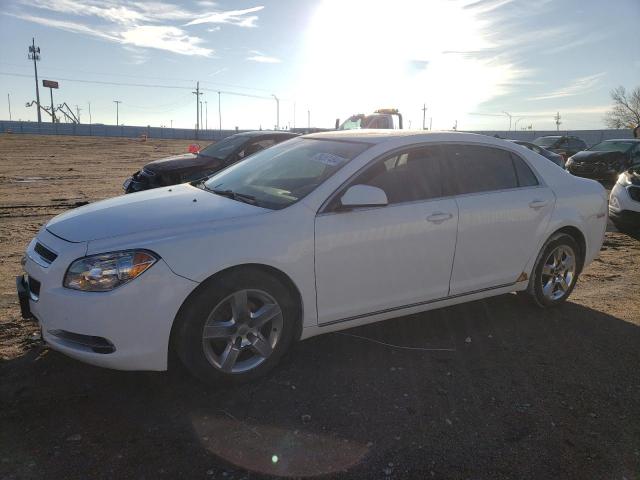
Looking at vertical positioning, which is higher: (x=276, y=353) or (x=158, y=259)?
(x=158, y=259)

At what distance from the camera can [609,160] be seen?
16422 mm

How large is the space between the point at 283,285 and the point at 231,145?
683 cm

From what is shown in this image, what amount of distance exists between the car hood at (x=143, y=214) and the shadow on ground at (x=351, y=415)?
0.94 meters

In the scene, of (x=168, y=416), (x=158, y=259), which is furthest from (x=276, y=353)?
(x=158, y=259)

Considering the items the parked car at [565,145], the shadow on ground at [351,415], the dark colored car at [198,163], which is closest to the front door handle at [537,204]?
the shadow on ground at [351,415]

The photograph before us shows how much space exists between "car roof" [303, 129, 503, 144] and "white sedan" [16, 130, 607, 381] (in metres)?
0.02

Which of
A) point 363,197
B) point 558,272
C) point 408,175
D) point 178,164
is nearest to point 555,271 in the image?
point 558,272

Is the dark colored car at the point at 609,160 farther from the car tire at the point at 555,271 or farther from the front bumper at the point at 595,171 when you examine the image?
the car tire at the point at 555,271

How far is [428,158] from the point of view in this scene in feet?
13.2

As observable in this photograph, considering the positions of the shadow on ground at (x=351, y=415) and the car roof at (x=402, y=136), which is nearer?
the shadow on ground at (x=351, y=415)

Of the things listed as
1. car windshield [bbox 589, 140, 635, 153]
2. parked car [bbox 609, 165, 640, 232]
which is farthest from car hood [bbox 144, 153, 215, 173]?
car windshield [bbox 589, 140, 635, 153]

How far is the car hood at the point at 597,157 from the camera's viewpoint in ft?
53.8

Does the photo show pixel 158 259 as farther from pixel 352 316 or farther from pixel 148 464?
pixel 352 316

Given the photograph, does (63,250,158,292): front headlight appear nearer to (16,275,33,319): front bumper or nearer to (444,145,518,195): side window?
(16,275,33,319): front bumper
